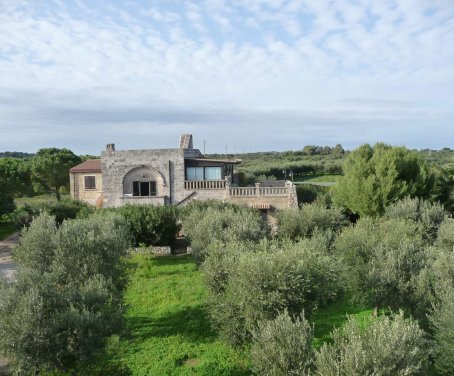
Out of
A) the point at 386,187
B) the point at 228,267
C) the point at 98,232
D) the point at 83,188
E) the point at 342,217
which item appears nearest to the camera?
the point at 228,267

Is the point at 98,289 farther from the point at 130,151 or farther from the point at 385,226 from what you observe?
the point at 130,151

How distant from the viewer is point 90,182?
36625 mm

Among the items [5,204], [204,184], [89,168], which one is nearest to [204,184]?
[204,184]

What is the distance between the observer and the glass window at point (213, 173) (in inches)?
1251

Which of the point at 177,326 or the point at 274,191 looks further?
the point at 274,191

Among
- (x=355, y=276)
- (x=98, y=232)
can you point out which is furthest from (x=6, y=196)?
(x=355, y=276)

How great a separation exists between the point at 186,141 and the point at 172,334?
74.6 ft

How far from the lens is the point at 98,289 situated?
410 inches

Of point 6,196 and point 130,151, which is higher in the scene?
point 130,151

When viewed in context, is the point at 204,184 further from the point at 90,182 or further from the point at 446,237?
the point at 446,237

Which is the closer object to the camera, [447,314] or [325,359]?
[325,359]

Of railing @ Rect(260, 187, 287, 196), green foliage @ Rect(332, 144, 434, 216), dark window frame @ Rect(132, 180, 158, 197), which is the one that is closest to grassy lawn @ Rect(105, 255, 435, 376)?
railing @ Rect(260, 187, 287, 196)

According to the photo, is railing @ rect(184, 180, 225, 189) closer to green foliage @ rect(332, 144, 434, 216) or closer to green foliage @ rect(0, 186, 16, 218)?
green foliage @ rect(332, 144, 434, 216)

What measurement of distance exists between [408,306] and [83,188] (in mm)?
31666
